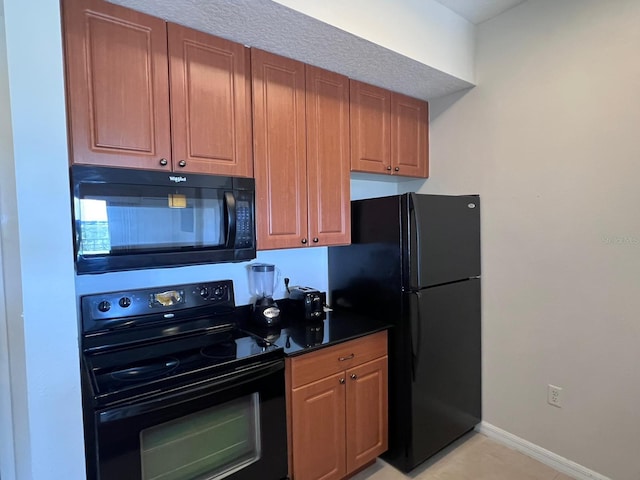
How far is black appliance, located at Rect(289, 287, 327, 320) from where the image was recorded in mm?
2146

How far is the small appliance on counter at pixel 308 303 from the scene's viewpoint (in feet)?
7.04

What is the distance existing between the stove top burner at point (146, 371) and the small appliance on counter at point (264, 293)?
0.59 m

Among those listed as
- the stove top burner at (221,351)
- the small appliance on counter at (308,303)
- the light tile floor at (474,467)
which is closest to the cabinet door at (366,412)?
the light tile floor at (474,467)

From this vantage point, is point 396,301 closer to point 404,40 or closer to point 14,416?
point 404,40

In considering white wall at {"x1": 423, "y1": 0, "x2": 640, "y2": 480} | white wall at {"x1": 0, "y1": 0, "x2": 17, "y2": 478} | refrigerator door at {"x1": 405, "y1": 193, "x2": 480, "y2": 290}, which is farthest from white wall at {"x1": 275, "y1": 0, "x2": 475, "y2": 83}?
white wall at {"x1": 0, "y1": 0, "x2": 17, "y2": 478}

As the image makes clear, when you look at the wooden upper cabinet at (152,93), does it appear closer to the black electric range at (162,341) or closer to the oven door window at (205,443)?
the black electric range at (162,341)

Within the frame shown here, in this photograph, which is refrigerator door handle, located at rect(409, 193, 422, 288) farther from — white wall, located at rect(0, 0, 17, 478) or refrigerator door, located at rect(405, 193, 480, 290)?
white wall, located at rect(0, 0, 17, 478)

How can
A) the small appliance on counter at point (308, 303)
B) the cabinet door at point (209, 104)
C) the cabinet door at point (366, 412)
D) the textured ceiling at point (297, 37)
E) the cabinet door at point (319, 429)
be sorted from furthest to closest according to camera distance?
the small appliance on counter at point (308, 303), the cabinet door at point (366, 412), the cabinet door at point (319, 429), the cabinet door at point (209, 104), the textured ceiling at point (297, 37)

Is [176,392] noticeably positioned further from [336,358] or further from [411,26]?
[411,26]

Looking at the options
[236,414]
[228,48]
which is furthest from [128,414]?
[228,48]

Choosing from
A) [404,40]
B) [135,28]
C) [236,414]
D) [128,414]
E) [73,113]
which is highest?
[404,40]

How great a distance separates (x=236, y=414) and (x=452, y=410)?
1429 mm

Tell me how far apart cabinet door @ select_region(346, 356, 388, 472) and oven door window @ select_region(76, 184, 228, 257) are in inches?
41.8

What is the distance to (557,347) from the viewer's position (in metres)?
2.09
